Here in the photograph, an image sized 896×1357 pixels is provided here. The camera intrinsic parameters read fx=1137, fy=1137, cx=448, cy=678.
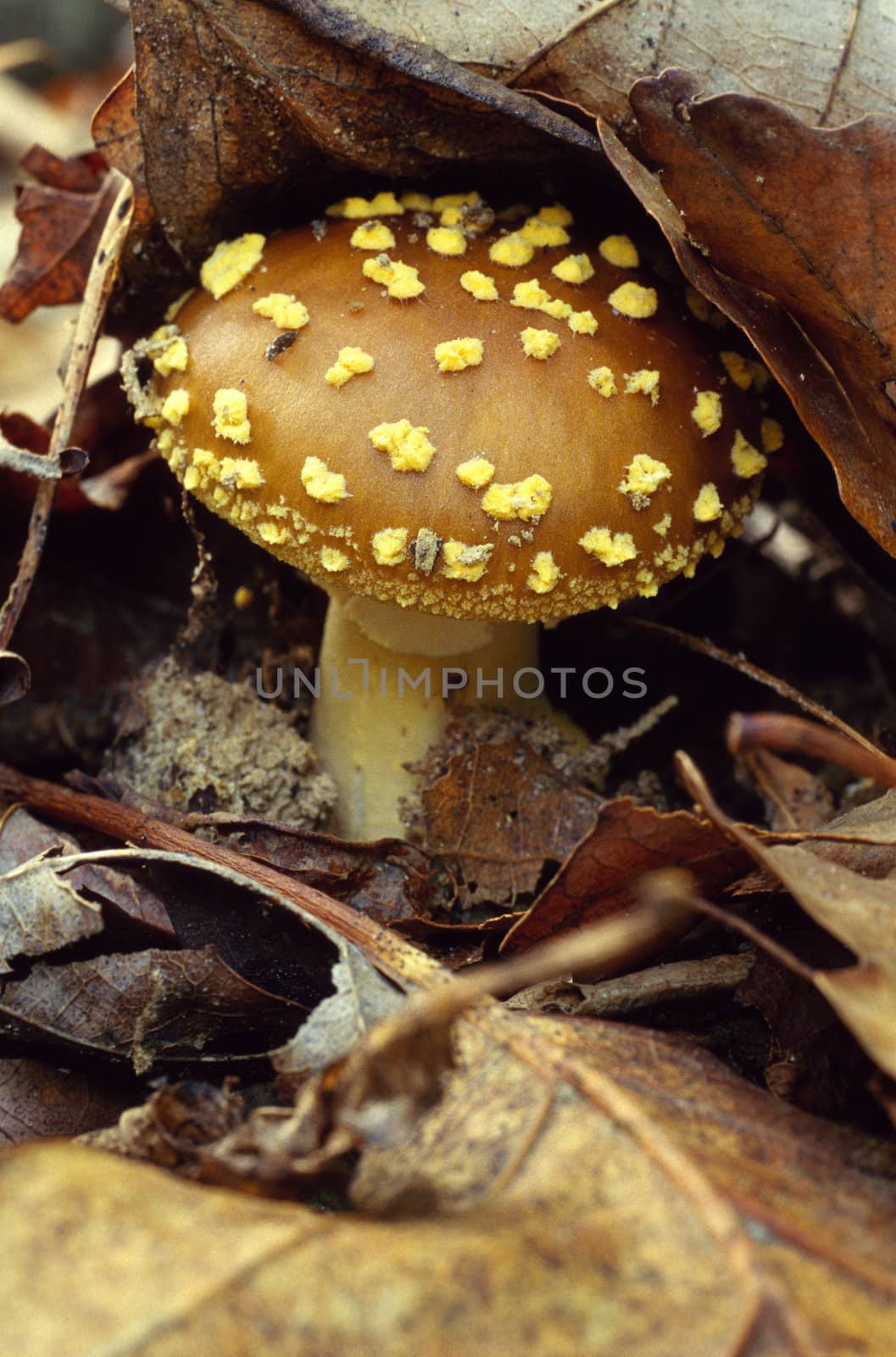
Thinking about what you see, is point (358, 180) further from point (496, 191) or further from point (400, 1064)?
point (400, 1064)

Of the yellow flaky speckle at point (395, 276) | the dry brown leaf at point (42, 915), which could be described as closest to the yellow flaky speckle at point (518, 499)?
the yellow flaky speckle at point (395, 276)

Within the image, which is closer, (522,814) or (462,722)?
(522,814)

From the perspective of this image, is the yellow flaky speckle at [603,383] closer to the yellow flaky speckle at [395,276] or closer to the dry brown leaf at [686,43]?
the yellow flaky speckle at [395,276]

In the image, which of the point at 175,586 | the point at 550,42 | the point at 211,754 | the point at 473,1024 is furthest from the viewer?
the point at 175,586

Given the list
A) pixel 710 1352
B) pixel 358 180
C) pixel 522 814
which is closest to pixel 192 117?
pixel 358 180

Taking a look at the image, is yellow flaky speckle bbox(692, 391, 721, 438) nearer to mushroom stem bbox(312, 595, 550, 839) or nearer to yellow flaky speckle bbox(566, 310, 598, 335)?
yellow flaky speckle bbox(566, 310, 598, 335)

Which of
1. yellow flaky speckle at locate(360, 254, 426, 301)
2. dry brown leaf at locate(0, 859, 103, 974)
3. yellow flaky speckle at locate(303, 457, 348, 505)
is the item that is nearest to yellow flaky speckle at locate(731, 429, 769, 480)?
yellow flaky speckle at locate(360, 254, 426, 301)

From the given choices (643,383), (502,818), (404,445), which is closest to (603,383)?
(643,383)

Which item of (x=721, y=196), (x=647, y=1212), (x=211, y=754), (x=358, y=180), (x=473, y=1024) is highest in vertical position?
(x=721, y=196)
